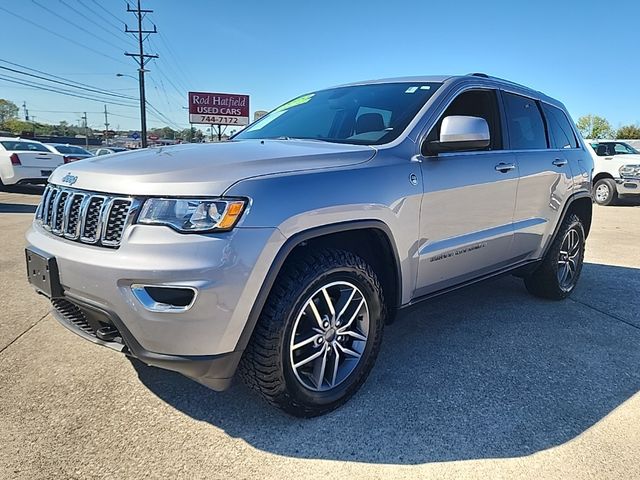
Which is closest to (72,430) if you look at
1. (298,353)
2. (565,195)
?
(298,353)

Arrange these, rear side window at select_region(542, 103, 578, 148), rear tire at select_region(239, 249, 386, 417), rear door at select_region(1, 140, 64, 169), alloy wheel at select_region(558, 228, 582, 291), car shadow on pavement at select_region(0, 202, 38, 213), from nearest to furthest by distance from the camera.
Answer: rear tire at select_region(239, 249, 386, 417), rear side window at select_region(542, 103, 578, 148), alloy wheel at select_region(558, 228, 582, 291), car shadow on pavement at select_region(0, 202, 38, 213), rear door at select_region(1, 140, 64, 169)

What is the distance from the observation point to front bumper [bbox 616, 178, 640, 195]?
1370 centimetres

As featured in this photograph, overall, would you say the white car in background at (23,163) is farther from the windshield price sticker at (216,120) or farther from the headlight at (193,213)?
the windshield price sticker at (216,120)

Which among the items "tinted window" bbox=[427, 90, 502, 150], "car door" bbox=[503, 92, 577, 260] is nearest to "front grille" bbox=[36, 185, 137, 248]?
"tinted window" bbox=[427, 90, 502, 150]

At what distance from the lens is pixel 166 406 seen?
105 inches

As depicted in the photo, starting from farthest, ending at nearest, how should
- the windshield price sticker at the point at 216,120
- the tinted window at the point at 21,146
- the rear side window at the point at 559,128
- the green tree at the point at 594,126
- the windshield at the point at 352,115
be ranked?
the green tree at the point at 594,126 → the windshield price sticker at the point at 216,120 → the tinted window at the point at 21,146 → the rear side window at the point at 559,128 → the windshield at the point at 352,115

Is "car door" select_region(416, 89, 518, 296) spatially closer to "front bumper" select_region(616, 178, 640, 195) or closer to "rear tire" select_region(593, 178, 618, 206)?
"front bumper" select_region(616, 178, 640, 195)

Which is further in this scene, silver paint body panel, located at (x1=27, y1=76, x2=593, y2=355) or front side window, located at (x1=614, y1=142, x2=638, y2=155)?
front side window, located at (x1=614, y1=142, x2=638, y2=155)

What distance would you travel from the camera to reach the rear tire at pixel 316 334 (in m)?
2.29

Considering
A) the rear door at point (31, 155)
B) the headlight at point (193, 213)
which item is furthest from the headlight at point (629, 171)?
the rear door at point (31, 155)

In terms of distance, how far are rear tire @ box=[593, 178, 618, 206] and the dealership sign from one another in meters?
23.2

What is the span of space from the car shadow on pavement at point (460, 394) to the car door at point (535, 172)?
28.6 inches

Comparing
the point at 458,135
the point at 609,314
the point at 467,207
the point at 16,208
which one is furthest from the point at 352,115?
the point at 16,208

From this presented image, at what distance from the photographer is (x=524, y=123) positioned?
4.08 m
